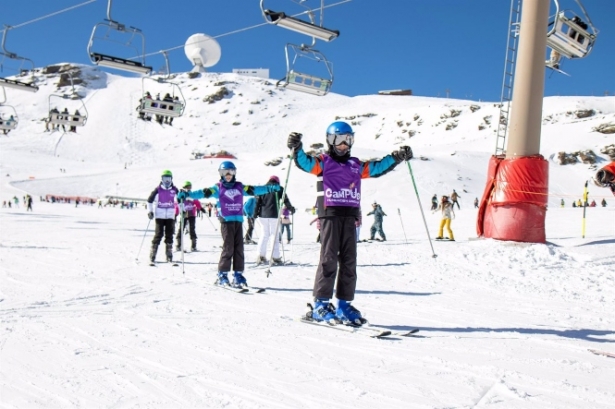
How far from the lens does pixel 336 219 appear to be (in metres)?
5.14

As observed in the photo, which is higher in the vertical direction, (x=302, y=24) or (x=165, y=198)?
(x=302, y=24)

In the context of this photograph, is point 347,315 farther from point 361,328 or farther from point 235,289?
point 235,289

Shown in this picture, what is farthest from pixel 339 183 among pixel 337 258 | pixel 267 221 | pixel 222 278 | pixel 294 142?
pixel 267 221

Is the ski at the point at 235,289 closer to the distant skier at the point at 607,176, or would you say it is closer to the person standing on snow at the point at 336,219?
the person standing on snow at the point at 336,219

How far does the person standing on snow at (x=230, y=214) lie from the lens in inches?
296

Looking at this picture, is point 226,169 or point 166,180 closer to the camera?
point 226,169

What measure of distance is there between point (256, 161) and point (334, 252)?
191 feet

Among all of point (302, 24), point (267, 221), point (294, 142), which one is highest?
point (302, 24)

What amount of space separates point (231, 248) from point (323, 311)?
9.20 feet

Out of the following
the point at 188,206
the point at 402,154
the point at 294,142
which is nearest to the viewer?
the point at 294,142

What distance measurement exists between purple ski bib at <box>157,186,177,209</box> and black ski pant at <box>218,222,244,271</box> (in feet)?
11.4

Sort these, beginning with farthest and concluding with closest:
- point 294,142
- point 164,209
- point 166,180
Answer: point 166,180
point 164,209
point 294,142

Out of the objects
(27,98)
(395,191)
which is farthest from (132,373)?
(27,98)

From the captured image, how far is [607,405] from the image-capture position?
2.91 m
